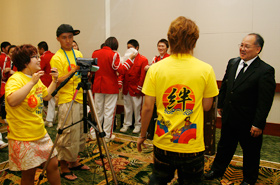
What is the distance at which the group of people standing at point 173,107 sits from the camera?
1425mm

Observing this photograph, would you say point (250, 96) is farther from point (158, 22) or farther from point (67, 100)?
point (158, 22)

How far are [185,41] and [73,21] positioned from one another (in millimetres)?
5592

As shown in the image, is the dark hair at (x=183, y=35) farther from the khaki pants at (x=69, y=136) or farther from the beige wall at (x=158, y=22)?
the beige wall at (x=158, y=22)

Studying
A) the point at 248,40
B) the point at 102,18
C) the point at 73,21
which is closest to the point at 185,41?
the point at 248,40

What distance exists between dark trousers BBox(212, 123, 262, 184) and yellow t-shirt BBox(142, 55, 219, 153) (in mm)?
1104

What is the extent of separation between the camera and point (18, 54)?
1.83 metres

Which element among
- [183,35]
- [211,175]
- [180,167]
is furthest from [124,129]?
[183,35]

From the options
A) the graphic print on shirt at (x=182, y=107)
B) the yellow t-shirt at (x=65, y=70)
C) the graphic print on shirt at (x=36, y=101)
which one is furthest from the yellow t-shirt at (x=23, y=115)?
the graphic print on shirt at (x=182, y=107)

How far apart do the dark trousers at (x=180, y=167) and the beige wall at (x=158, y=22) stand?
3.55 m

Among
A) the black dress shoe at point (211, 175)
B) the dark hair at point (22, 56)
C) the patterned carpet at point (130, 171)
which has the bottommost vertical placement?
the patterned carpet at point (130, 171)

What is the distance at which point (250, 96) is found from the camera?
2.27 meters

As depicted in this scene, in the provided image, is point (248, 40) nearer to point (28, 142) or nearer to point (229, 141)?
point (229, 141)

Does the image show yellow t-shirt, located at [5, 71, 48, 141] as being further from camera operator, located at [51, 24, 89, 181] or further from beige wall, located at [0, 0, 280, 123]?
beige wall, located at [0, 0, 280, 123]

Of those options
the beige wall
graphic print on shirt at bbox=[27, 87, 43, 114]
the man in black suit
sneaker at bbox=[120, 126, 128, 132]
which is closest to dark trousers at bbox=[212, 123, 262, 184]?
the man in black suit
